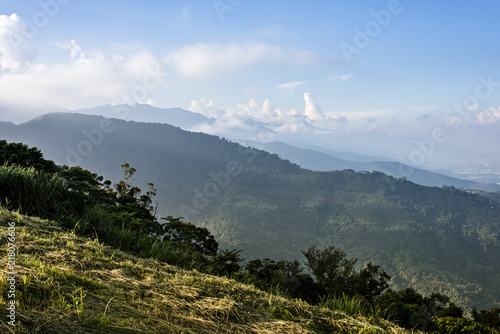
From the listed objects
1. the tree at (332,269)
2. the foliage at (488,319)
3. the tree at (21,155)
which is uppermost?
the tree at (21,155)

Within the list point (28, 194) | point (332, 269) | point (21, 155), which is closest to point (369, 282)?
point (332, 269)

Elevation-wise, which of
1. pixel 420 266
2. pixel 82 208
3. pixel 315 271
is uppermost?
pixel 82 208

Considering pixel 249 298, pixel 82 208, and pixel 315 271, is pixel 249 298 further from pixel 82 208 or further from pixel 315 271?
pixel 315 271

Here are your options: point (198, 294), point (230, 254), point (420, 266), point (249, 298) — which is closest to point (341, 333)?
point (249, 298)

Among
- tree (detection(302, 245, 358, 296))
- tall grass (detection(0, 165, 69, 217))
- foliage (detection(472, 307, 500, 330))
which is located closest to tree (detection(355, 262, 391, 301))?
tree (detection(302, 245, 358, 296))

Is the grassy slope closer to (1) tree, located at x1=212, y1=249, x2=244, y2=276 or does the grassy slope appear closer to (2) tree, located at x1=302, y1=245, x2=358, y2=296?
(1) tree, located at x1=212, y1=249, x2=244, y2=276

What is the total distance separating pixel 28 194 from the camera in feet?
20.4

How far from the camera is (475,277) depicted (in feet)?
542

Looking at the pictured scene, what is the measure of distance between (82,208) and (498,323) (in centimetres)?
2495

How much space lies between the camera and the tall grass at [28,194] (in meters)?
6.01

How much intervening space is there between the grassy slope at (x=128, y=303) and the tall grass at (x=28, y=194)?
2.81 meters

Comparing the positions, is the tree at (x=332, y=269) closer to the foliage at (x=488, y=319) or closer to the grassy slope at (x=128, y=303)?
the foliage at (x=488, y=319)

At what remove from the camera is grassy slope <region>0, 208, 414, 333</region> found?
194cm

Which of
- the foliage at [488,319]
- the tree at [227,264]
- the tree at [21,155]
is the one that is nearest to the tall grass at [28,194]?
the tree at [227,264]
